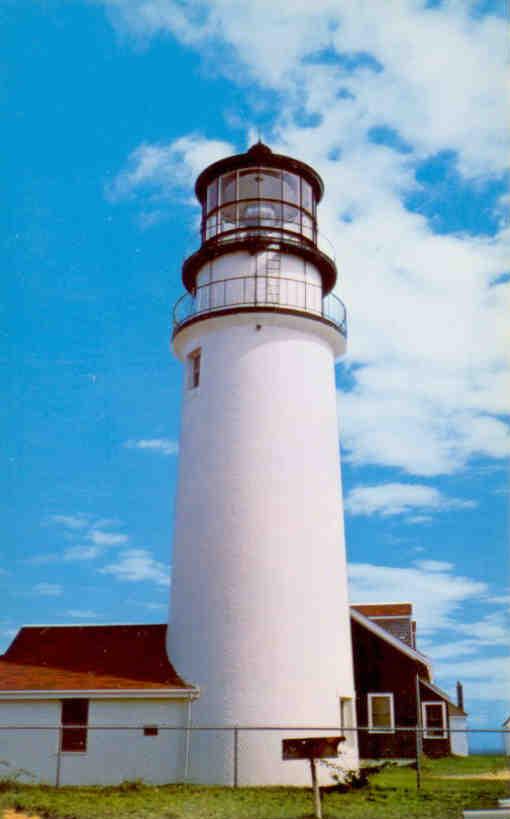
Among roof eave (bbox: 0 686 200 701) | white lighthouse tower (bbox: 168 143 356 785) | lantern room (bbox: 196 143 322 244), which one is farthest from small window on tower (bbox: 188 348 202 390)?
roof eave (bbox: 0 686 200 701)

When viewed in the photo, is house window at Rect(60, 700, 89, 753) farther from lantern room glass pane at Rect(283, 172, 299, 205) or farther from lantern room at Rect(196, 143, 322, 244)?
lantern room glass pane at Rect(283, 172, 299, 205)

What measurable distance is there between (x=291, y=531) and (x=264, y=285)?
5.76 meters

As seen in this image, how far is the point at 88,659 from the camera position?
1872cm

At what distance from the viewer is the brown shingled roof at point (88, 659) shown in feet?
56.9

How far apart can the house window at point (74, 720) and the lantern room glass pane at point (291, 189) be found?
12.6 meters

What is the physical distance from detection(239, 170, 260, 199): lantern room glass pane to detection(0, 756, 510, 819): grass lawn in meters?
13.4

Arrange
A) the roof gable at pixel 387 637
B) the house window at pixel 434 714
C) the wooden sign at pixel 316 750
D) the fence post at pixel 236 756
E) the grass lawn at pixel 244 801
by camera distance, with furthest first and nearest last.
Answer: the house window at pixel 434 714, the roof gable at pixel 387 637, the fence post at pixel 236 756, the grass lawn at pixel 244 801, the wooden sign at pixel 316 750

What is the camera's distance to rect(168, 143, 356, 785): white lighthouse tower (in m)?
16.6

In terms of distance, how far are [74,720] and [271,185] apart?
43.3ft

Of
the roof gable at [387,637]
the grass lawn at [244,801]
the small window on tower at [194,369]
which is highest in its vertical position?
the small window on tower at [194,369]

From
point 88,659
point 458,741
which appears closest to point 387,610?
point 458,741

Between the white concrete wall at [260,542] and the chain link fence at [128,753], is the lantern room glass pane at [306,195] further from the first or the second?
the chain link fence at [128,753]

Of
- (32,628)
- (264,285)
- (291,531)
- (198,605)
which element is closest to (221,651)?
(198,605)

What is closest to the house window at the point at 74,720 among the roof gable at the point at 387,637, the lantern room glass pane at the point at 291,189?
the roof gable at the point at 387,637
